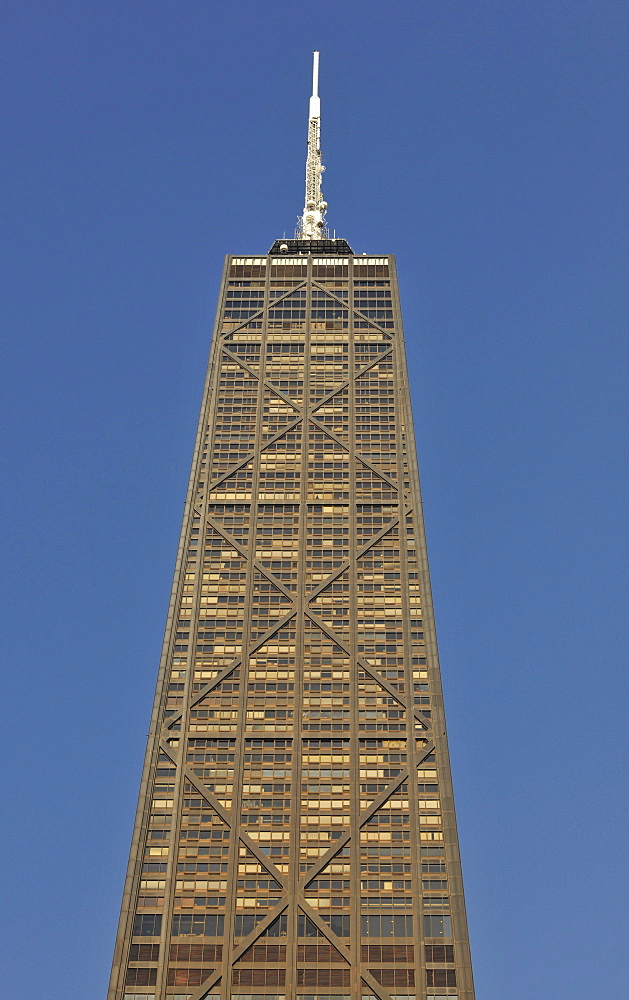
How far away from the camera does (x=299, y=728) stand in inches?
6211

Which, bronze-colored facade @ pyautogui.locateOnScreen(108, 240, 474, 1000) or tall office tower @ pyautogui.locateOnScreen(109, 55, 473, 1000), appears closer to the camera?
tall office tower @ pyautogui.locateOnScreen(109, 55, 473, 1000)

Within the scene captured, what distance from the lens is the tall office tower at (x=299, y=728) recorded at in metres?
139

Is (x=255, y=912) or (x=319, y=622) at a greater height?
(x=319, y=622)

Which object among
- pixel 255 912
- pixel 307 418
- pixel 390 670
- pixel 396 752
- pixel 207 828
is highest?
pixel 307 418

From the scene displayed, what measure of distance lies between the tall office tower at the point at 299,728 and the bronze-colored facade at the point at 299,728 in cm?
23

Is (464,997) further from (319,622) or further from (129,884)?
(319,622)

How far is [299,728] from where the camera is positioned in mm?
157750

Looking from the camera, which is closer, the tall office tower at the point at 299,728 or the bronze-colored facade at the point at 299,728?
the tall office tower at the point at 299,728

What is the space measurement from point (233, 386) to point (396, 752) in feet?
227

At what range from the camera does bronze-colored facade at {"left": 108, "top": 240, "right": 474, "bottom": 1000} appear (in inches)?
5482

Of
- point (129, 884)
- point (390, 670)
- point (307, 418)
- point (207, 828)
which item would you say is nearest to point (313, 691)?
point (390, 670)

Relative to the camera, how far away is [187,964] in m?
138

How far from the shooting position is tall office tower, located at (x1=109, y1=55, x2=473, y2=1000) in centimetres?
13912

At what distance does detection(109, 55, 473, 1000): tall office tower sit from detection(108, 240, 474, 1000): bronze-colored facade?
0.23m
